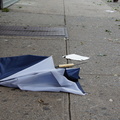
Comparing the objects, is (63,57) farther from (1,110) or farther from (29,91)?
(1,110)

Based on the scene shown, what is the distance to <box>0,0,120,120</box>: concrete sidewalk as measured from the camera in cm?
353

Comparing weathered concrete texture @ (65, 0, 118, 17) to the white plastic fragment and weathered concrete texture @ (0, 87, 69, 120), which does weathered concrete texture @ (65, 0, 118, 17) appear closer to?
the white plastic fragment

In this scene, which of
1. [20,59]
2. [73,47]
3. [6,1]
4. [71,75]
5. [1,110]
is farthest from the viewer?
[6,1]

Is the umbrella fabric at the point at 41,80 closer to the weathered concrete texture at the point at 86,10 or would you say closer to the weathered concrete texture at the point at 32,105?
the weathered concrete texture at the point at 32,105

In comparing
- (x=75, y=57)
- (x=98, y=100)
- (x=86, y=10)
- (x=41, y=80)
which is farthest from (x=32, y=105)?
(x=86, y=10)

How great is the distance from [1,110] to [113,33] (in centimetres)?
554

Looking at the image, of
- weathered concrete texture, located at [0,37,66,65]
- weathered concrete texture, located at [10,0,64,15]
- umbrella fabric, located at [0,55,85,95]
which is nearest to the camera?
umbrella fabric, located at [0,55,85,95]

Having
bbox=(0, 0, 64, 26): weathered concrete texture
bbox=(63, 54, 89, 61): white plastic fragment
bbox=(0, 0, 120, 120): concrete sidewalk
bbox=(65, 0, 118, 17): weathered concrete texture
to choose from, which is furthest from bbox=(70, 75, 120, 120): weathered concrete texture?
bbox=(65, 0, 118, 17): weathered concrete texture

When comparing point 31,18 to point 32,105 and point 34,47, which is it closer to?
point 34,47

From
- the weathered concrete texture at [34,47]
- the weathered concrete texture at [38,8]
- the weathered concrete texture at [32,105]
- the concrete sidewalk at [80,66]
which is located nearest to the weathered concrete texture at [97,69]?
the concrete sidewalk at [80,66]

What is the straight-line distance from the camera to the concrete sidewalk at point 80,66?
3.53 meters

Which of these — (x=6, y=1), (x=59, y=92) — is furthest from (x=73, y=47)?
(x=6, y=1)

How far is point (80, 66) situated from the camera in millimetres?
5184

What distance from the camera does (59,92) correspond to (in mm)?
4078
